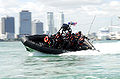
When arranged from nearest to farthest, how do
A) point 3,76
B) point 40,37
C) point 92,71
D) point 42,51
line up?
1. point 3,76
2. point 92,71
3. point 42,51
4. point 40,37

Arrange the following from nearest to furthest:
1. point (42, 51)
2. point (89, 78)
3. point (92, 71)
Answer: point (89, 78) < point (92, 71) < point (42, 51)

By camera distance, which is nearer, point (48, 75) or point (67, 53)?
point (48, 75)

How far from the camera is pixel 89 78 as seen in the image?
1106 cm

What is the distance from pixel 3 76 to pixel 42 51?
1059 centimetres

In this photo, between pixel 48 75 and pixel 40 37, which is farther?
pixel 40 37

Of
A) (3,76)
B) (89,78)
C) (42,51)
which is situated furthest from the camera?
(42,51)

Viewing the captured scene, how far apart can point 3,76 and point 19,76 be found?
31.1 inches

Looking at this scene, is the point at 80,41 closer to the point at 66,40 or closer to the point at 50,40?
the point at 66,40

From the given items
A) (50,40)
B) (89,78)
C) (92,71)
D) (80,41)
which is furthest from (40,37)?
(89,78)

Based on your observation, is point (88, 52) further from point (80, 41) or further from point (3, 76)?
point (3, 76)

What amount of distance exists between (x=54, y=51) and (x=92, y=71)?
9.88 m

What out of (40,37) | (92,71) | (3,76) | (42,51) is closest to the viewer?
(3,76)

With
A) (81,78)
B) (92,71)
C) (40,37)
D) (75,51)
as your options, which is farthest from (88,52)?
(81,78)

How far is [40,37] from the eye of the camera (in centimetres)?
2569
